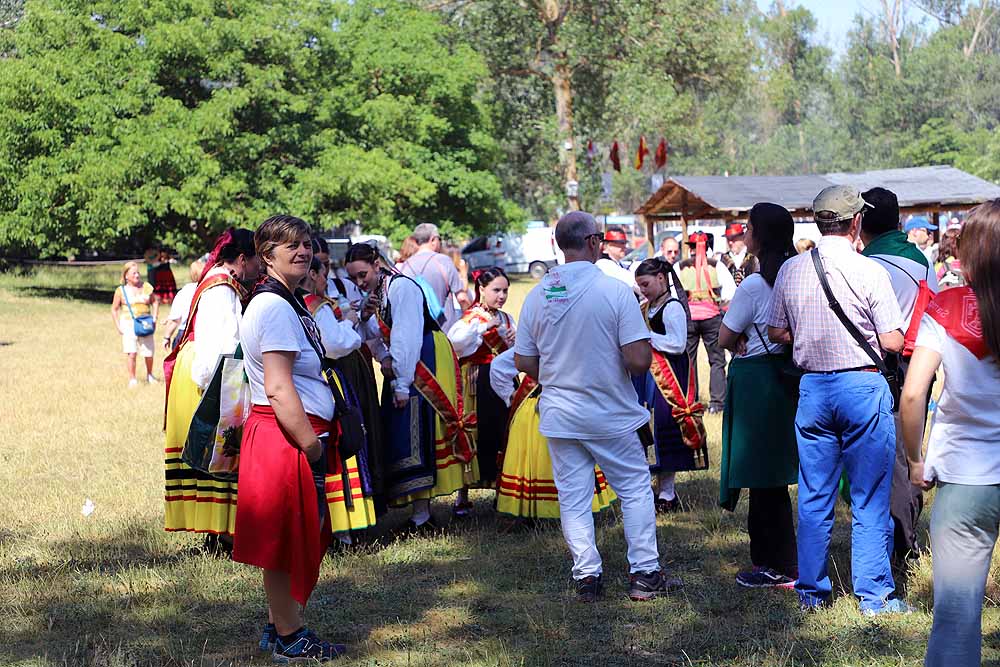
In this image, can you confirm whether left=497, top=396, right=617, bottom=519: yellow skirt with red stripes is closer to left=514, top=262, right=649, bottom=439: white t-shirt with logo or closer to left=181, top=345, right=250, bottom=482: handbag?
left=514, top=262, right=649, bottom=439: white t-shirt with logo

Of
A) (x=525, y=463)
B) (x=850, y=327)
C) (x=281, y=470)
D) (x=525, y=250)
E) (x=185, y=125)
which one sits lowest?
(x=525, y=250)

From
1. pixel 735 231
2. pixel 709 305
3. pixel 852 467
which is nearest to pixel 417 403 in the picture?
pixel 852 467

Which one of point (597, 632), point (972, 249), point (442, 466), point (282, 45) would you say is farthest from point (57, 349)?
point (972, 249)

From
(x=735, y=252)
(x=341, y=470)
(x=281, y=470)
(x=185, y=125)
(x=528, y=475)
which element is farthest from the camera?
(x=185, y=125)

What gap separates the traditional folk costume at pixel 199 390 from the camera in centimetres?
554

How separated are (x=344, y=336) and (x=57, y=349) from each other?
14.0m

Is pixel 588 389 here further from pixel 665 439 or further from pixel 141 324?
pixel 141 324

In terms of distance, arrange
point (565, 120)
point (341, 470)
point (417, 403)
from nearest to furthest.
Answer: point (341, 470), point (417, 403), point (565, 120)

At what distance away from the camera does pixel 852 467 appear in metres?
4.82

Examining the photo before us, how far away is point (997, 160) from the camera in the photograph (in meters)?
51.2

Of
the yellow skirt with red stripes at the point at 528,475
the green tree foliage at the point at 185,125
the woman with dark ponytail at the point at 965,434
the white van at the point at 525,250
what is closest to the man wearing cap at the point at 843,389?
the woman with dark ponytail at the point at 965,434

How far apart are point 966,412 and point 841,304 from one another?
4.26 ft

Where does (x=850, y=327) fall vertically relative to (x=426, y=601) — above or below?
above

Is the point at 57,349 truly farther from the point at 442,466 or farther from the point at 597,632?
the point at 597,632
